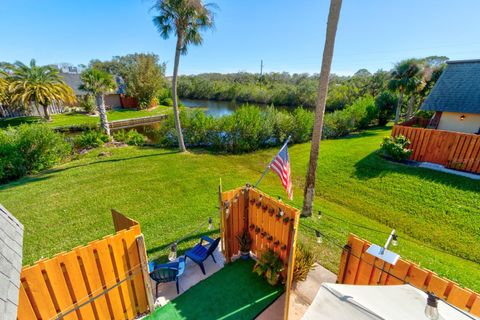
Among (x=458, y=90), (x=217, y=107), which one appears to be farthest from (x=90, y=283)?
(x=217, y=107)

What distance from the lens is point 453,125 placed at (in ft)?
44.8

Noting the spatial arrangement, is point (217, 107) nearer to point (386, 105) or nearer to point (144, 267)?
point (386, 105)

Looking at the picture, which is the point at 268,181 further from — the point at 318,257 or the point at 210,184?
the point at 318,257

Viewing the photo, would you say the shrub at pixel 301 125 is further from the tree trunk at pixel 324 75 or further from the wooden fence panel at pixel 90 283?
the wooden fence panel at pixel 90 283

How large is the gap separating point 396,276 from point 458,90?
1633 centimetres

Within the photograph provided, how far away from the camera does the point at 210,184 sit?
10.4 meters

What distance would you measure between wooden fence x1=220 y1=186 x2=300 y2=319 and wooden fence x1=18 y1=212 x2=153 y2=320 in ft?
6.41

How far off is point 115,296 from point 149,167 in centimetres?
895

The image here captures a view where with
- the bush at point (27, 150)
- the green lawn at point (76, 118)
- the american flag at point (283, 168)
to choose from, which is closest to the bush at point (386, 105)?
the american flag at point (283, 168)

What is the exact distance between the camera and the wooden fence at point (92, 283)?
3.21 metres

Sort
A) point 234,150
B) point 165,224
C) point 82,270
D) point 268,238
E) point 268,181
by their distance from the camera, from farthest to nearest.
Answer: point 234,150 → point 268,181 → point 165,224 → point 268,238 → point 82,270

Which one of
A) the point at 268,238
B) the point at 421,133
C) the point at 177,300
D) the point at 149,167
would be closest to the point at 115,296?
the point at 177,300

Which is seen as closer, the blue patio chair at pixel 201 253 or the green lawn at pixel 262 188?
the blue patio chair at pixel 201 253

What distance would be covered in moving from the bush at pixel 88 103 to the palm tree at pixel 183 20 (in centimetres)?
2410
